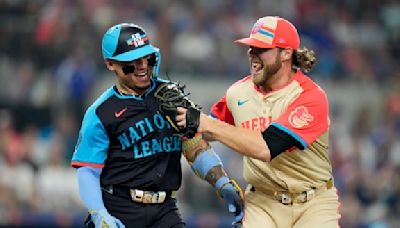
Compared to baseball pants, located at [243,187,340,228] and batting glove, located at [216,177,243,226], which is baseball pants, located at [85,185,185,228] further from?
baseball pants, located at [243,187,340,228]

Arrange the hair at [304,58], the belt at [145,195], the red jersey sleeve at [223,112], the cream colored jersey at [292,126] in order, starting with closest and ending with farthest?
the belt at [145,195] → the cream colored jersey at [292,126] → the hair at [304,58] → the red jersey sleeve at [223,112]

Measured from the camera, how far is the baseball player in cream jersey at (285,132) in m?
5.80

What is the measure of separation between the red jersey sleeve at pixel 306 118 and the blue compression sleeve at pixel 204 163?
492 millimetres

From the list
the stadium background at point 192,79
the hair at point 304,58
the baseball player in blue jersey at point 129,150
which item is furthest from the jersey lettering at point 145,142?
the stadium background at point 192,79

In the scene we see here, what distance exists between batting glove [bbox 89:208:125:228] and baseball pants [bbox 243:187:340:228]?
91 cm

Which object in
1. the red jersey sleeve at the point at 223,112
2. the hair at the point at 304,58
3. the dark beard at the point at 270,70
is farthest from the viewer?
the red jersey sleeve at the point at 223,112

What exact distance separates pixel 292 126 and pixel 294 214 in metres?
0.62

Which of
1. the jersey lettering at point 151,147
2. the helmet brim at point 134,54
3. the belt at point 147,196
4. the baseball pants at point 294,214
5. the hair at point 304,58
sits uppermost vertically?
the helmet brim at point 134,54

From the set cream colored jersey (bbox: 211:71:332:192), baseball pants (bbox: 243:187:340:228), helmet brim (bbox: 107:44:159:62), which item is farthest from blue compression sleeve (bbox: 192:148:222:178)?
helmet brim (bbox: 107:44:159:62)

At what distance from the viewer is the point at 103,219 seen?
5.50 meters

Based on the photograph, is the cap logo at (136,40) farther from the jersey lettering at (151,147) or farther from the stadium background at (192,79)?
the stadium background at (192,79)

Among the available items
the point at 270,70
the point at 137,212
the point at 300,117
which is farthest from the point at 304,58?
the point at 137,212

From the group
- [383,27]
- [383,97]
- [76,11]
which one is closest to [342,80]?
[383,97]

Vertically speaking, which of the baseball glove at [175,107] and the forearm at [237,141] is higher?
the baseball glove at [175,107]
